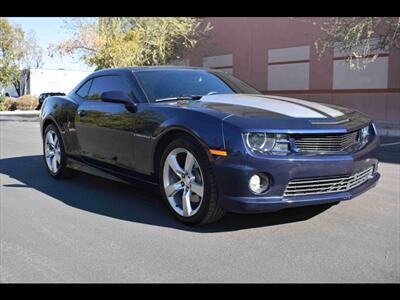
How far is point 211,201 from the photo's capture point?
3918mm

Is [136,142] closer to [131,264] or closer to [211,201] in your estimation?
[211,201]

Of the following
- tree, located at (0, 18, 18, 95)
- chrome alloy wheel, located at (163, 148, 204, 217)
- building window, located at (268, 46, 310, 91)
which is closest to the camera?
chrome alloy wheel, located at (163, 148, 204, 217)

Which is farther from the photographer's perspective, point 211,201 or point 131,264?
point 211,201

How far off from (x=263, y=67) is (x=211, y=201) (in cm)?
1889

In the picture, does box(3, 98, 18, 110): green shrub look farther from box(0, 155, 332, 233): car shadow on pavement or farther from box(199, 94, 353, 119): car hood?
box(199, 94, 353, 119): car hood

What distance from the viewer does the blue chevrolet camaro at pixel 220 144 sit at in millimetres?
3746

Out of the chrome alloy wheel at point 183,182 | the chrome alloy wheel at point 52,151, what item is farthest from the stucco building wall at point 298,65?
the chrome alloy wheel at point 183,182

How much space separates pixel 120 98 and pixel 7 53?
35.8m

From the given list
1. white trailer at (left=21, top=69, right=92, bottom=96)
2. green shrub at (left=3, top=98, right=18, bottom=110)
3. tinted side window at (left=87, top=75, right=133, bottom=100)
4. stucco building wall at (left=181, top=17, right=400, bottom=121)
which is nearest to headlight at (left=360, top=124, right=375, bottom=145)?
tinted side window at (left=87, top=75, right=133, bottom=100)

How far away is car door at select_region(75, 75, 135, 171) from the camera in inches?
191

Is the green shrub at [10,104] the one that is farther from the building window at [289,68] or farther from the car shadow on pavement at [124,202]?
the car shadow on pavement at [124,202]

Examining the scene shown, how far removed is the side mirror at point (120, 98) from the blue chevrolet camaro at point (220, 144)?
0.04 ft
